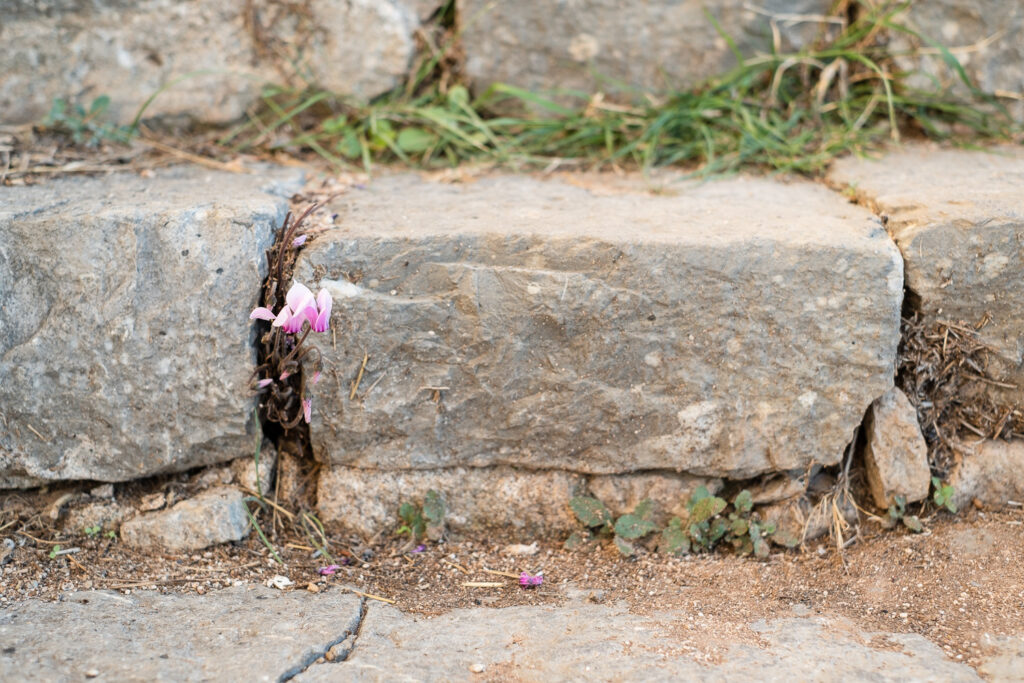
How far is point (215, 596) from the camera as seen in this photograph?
5.86 feet

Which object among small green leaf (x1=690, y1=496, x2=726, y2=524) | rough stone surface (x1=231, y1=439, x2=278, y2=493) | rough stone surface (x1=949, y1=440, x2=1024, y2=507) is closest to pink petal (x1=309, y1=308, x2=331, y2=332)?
rough stone surface (x1=231, y1=439, x2=278, y2=493)

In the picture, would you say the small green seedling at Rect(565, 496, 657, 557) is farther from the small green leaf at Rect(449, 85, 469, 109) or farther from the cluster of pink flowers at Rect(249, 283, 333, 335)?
the small green leaf at Rect(449, 85, 469, 109)

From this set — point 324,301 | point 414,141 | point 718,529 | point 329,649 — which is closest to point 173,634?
point 329,649

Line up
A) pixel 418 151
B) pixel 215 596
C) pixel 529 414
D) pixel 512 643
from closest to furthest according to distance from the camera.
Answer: pixel 512 643 → pixel 215 596 → pixel 529 414 → pixel 418 151

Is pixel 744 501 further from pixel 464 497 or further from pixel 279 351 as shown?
pixel 279 351

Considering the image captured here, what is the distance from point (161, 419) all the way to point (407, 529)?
61 centimetres

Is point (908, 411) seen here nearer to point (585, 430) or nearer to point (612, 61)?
point (585, 430)

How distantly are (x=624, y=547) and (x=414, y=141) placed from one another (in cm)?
134

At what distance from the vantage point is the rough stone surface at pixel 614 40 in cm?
260

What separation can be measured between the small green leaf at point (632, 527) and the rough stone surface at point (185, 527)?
872 millimetres

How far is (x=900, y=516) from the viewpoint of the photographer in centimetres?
201

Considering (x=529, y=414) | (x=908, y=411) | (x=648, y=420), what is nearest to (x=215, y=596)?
(x=529, y=414)

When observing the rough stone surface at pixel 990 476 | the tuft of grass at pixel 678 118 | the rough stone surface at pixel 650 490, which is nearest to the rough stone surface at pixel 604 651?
the rough stone surface at pixel 650 490

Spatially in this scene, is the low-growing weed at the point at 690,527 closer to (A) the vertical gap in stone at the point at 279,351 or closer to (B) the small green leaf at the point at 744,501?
(B) the small green leaf at the point at 744,501
